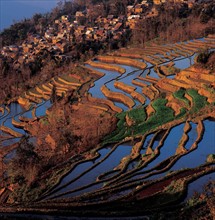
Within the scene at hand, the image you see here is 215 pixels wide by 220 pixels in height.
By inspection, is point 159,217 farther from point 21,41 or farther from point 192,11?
point 21,41

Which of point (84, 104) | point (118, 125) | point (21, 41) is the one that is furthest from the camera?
point (21, 41)

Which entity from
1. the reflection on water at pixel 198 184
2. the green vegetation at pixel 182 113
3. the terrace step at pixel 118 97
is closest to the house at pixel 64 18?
the terrace step at pixel 118 97

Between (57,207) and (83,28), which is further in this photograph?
(83,28)

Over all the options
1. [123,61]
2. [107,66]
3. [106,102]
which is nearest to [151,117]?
[106,102]

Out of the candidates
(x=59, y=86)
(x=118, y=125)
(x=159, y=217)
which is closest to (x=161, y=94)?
(x=118, y=125)

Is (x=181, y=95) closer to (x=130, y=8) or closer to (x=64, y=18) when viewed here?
(x=130, y=8)
